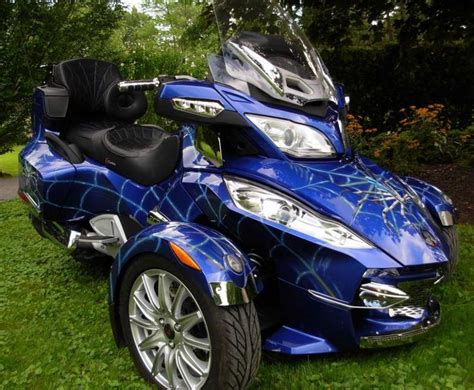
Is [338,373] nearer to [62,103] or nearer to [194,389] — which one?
[194,389]

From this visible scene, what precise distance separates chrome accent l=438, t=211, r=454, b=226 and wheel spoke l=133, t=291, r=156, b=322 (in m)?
1.72

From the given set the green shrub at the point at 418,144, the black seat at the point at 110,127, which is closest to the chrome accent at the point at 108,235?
the black seat at the point at 110,127

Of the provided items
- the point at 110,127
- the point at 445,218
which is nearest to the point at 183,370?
the point at 445,218

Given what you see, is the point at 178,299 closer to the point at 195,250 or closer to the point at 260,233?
the point at 195,250

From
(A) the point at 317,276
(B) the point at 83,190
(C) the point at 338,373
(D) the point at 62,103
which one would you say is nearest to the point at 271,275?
(A) the point at 317,276

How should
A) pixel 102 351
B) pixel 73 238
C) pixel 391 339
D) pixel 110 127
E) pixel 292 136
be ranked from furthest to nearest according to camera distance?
1. pixel 110 127
2. pixel 73 238
3. pixel 102 351
4. pixel 292 136
5. pixel 391 339

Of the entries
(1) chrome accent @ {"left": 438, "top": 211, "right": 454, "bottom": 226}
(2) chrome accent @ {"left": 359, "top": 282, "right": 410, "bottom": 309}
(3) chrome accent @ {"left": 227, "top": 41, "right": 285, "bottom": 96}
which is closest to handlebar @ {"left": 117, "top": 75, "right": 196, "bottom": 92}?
(3) chrome accent @ {"left": 227, "top": 41, "right": 285, "bottom": 96}

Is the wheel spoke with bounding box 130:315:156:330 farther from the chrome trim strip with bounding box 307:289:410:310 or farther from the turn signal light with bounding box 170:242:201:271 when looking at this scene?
the chrome trim strip with bounding box 307:289:410:310

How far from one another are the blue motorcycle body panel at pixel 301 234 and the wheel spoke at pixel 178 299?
0.15 m

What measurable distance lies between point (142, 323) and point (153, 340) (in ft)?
0.32

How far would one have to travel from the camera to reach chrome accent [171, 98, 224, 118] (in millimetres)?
2559

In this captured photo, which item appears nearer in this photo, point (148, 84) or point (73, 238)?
point (148, 84)

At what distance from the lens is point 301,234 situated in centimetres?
231

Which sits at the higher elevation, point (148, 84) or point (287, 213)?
point (148, 84)
